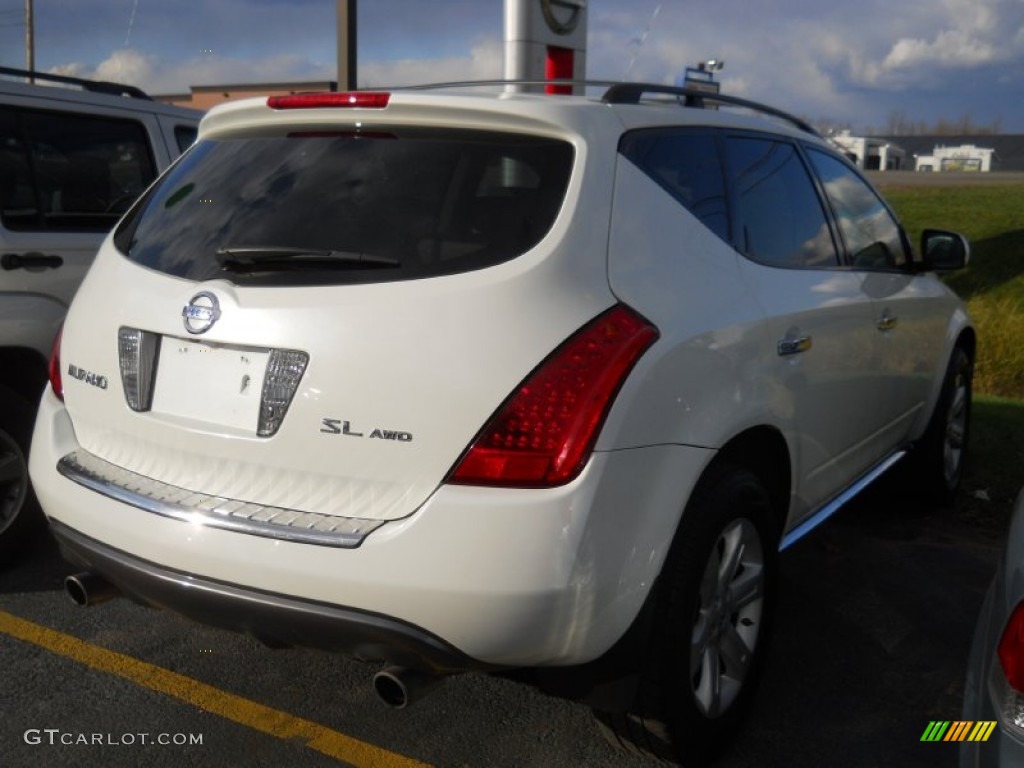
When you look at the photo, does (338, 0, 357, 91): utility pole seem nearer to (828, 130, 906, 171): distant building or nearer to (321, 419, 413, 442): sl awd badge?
(321, 419, 413, 442): sl awd badge

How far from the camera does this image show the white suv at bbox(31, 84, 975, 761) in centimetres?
227

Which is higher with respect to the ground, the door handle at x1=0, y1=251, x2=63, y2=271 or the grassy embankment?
the door handle at x1=0, y1=251, x2=63, y2=271

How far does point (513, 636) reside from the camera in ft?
7.41

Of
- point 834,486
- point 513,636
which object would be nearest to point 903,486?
point 834,486

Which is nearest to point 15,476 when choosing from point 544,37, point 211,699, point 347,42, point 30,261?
point 30,261

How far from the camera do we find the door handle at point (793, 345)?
3.08 metres

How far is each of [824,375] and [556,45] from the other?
7177 millimetres

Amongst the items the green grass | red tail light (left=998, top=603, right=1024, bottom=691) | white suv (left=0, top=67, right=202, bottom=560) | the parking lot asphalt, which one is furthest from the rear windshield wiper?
the green grass

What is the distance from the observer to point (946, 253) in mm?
4617

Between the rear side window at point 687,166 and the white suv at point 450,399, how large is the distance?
13 mm

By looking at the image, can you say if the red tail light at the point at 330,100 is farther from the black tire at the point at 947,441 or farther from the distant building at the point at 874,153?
the distant building at the point at 874,153

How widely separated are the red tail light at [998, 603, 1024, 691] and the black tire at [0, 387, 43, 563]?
3551 mm

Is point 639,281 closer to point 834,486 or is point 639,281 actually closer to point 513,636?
point 513,636

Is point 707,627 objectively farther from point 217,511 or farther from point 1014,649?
point 217,511
